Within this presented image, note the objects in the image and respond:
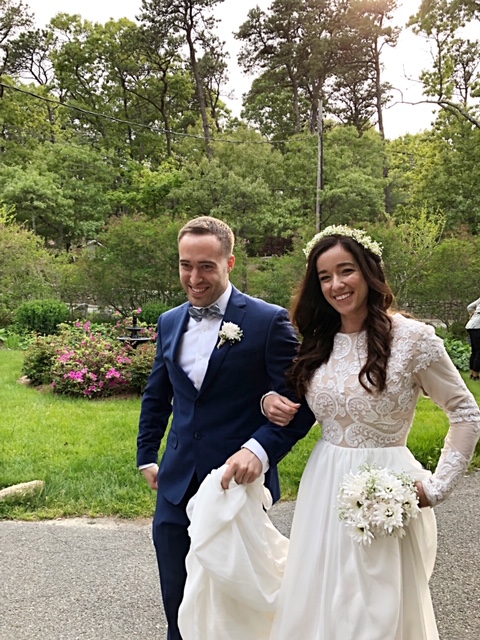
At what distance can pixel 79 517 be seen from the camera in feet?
14.4

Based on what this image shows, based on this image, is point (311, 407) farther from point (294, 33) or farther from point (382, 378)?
point (294, 33)

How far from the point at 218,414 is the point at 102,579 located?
190cm

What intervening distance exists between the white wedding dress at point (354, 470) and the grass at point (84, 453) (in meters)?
2.68

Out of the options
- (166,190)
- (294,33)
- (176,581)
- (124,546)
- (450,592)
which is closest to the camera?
(176,581)

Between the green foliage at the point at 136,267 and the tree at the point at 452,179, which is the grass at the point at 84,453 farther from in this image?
the tree at the point at 452,179

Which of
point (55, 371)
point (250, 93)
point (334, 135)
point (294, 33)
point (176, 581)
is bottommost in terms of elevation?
point (55, 371)

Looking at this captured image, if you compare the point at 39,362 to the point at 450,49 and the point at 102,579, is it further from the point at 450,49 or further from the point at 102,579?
the point at 450,49

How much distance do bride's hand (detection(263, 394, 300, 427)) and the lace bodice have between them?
12cm

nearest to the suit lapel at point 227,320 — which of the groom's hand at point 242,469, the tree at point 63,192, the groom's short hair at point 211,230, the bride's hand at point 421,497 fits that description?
the groom's short hair at point 211,230

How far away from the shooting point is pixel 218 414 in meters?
2.20

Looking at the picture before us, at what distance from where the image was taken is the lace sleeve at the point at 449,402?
77.9 inches

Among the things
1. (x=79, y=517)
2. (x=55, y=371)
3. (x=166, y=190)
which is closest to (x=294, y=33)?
(x=166, y=190)

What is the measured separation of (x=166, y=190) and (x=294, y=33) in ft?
36.2

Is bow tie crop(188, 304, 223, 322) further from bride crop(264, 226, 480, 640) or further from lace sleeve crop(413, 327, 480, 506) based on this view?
lace sleeve crop(413, 327, 480, 506)
